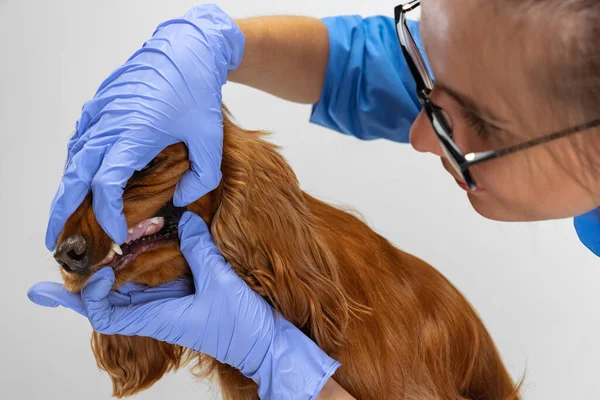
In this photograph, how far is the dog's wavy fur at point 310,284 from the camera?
73.7 inches

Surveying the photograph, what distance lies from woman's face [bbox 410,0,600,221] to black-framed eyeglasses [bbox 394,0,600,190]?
0.01m

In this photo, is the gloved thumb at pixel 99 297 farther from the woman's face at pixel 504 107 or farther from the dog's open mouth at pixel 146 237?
the woman's face at pixel 504 107

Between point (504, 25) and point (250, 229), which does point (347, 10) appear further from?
point (504, 25)

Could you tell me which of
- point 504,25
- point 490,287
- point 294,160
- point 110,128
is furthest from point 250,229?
point 490,287

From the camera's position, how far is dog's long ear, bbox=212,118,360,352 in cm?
189

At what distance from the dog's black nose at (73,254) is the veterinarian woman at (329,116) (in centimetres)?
7

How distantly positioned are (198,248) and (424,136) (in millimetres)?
657

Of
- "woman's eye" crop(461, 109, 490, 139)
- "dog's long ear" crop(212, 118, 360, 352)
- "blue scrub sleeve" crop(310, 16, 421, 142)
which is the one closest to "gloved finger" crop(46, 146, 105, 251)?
"dog's long ear" crop(212, 118, 360, 352)

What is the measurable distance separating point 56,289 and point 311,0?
2055 mm

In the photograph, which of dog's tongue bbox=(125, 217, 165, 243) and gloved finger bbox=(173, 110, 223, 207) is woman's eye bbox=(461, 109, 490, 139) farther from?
dog's tongue bbox=(125, 217, 165, 243)

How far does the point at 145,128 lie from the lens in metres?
1.72

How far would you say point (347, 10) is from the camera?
11.0 feet

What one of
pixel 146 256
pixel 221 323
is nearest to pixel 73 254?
pixel 146 256

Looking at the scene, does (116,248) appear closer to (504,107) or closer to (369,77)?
(504,107)
